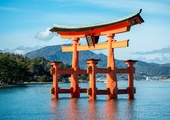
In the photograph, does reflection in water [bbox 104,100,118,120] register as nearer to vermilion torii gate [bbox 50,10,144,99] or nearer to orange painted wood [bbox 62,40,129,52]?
vermilion torii gate [bbox 50,10,144,99]

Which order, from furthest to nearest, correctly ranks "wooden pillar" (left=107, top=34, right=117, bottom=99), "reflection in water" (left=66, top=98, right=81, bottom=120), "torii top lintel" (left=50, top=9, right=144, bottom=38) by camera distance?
"wooden pillar" (left=107, top=34, right=117, bottom=99) < "torii top lintel" (left=50, top=9, right=144, bottom=38) < "reflection in water" (left=66, top=98, right=81, bottom=120)

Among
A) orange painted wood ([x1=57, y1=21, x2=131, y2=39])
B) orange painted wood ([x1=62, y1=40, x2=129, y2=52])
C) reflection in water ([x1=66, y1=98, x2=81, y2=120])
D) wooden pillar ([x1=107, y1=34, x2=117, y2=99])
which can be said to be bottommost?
reflection in water ([x1=66, y1=98, x2=81, y2=120])

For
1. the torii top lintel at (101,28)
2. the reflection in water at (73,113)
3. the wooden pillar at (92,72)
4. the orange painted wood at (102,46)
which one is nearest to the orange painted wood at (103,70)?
the wooden pillar at (92,72)

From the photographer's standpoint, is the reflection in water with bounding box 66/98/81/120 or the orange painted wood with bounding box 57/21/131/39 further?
the orange painted wood with bounding box 57/21/131/39

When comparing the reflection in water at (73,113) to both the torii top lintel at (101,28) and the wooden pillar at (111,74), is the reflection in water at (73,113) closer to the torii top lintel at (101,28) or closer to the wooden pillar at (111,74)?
the wooden pillar at (111,74)

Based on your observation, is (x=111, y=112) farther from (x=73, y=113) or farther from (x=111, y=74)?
(x=111, y=74)

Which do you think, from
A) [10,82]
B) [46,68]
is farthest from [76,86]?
[46,68]

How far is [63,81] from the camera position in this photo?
133m

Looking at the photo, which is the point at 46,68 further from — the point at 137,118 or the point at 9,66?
the point at 137,118

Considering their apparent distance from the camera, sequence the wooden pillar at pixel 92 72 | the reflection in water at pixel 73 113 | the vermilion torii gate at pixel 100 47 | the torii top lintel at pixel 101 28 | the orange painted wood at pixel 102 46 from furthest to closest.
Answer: the wooden pillar at pixel 92 72 → the vermilion torii gate at pixel 100 47 → the orange painted wood at pixel 102 46 → the torii top lintel at pixel 101 28 → the reflection in water at pixel 73 113

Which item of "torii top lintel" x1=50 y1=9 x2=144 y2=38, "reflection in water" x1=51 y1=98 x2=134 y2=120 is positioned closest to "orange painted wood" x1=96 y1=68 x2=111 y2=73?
"torii top lintel" x1=50 y1=9 x2=144 y2=38

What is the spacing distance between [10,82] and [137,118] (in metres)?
65.0

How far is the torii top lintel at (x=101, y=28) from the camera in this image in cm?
3447

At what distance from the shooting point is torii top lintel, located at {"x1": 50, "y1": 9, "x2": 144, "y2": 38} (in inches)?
1357
